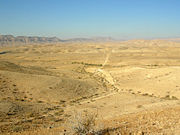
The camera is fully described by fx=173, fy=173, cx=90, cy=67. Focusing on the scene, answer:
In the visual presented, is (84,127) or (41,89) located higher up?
(84,127)

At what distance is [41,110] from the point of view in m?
13.4

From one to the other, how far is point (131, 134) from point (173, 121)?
8.46 feet

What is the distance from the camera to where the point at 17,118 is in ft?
36.1

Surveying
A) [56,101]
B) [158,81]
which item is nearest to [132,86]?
[158,81]

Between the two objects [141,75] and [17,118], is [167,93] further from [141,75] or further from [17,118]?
[17,118]

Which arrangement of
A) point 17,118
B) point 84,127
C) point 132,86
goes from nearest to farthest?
point 84,127 → point 17,118 → point 132,86

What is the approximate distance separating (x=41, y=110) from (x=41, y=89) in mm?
6639

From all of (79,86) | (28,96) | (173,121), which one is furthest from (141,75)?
(173,121)

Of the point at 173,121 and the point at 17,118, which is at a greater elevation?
the point at 173,121

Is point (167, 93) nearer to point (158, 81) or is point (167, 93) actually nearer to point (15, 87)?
point (158, 81)

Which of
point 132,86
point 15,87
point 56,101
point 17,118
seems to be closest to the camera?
point 17,118

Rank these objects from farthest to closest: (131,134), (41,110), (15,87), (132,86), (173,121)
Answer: (132,86) → (15,87) → (41,110) → (173,121) → (131,134)

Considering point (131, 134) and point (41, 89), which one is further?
point (41, 89)

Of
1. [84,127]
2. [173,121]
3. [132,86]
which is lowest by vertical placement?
[132,86]
